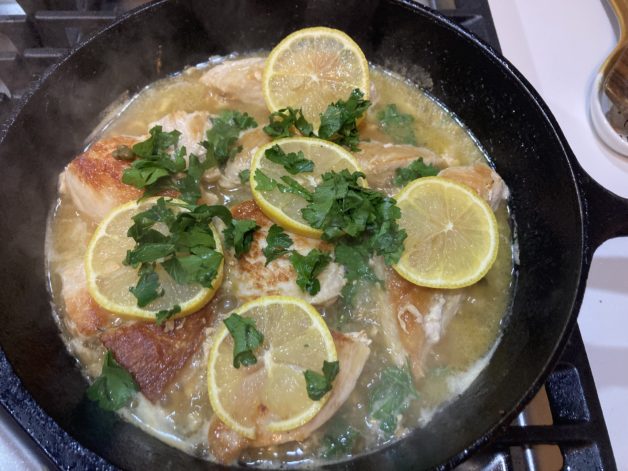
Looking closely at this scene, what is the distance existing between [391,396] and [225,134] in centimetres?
137

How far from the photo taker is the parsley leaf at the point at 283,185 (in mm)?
1997

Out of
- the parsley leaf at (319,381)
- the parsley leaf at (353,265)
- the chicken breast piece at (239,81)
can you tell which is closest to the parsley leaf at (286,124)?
the chicken breast piece at (239,81)

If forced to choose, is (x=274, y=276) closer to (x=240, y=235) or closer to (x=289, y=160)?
(x=240, y=235)

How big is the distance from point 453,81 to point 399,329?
1353 millimetres

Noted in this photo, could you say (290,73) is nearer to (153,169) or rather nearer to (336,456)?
(153,169)

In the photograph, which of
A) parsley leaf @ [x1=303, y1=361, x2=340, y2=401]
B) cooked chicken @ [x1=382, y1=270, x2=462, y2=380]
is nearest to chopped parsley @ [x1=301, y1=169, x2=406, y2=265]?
cooked chicken @ [x1=382, y1=270, x2=462, y2=380]

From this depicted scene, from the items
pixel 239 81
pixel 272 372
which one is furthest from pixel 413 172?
pixel 272 372


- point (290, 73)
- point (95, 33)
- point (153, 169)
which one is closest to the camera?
point (153, 169)

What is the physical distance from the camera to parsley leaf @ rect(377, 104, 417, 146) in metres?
2.54

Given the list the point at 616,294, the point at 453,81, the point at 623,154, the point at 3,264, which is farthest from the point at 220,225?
the point at 623,154

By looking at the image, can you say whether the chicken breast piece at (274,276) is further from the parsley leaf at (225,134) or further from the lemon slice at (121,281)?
the parsley leaf at (225,134)

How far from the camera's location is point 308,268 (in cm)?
190

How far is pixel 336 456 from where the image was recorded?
1.84m

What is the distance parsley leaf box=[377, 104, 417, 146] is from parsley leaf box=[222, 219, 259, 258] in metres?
0.95
